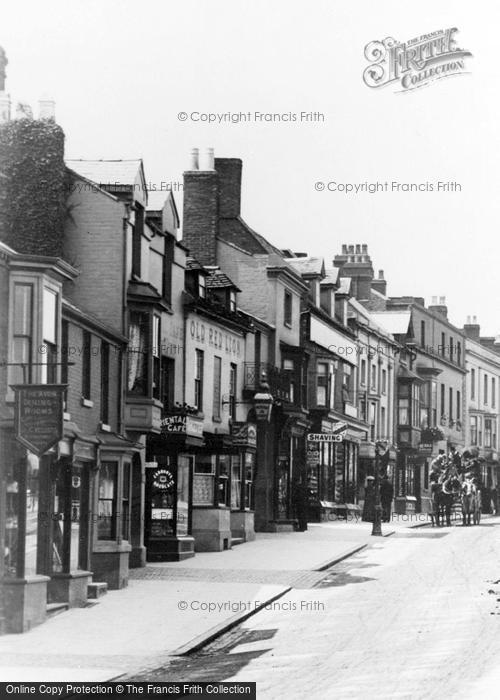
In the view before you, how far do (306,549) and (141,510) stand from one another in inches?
235

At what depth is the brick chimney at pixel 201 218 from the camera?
41062 millimetres

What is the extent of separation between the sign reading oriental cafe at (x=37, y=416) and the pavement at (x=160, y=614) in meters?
2.60

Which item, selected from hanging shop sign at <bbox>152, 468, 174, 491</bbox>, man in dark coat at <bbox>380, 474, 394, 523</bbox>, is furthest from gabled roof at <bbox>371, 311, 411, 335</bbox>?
hanging shop sign at <bbox>152, 468, 174, 491</bbox>

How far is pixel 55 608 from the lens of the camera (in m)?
20.7

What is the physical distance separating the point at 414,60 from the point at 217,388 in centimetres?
1690

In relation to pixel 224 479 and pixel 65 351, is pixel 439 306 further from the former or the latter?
pixel 65 351

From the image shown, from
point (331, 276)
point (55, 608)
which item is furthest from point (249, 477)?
point (55, 608)

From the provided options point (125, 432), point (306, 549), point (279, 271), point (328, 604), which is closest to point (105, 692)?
point (328, 604)

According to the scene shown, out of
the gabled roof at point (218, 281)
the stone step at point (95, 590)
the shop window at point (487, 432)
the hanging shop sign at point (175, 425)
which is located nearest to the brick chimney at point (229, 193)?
the gabled roof at point (218, 281)

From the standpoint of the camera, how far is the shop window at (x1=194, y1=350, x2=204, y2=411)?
34.4 metres

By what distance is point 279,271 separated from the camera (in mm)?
42969

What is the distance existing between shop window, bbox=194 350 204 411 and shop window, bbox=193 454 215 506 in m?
1.31

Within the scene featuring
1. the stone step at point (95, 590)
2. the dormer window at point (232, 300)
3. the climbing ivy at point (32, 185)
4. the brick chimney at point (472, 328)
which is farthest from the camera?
the brick chimney at point (472, 328)

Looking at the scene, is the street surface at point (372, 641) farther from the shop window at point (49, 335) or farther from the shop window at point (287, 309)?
the shop window at point (287, 309)
